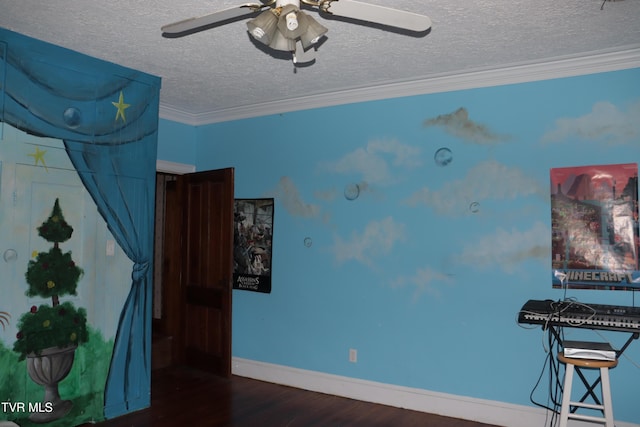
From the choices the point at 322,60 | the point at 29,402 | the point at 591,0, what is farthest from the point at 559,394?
the point at 29,402

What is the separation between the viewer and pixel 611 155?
3699mm

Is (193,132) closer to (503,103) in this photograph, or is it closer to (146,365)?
(146,365)

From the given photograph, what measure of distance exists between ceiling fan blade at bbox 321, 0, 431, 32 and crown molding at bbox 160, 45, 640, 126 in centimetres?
201

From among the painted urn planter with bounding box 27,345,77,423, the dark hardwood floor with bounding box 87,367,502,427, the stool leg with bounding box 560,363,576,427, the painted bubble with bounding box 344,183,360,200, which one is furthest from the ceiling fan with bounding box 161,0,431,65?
the dark hardwood floor with bounding box 87,367,502,427

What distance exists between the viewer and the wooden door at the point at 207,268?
518 cm

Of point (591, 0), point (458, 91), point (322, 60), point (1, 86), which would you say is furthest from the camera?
point (458, 91)

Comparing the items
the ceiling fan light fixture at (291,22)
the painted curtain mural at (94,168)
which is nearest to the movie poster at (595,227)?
the ceiling fan light fixture at (291,22)

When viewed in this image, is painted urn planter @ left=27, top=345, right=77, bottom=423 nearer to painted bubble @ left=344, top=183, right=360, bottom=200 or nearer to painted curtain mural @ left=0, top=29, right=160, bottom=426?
painted curtain mural @ left=0, top=29, right=160, bottom=426

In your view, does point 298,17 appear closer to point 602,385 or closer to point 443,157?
point 443,157

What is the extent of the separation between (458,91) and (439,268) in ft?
4.78

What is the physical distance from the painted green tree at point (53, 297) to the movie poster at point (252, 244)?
176 centimetres

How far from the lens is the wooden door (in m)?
5.18

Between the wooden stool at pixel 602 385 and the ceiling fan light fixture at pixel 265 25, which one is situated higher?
the ceiling fan light fixture at pixel 265 25

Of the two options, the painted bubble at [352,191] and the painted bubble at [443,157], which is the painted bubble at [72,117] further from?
the painted bubble at [443,157]
